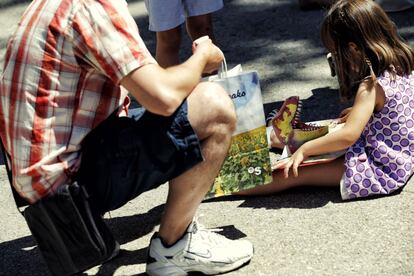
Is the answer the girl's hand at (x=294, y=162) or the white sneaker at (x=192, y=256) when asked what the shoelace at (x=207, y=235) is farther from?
the girl's hand at (x=294, y=162)

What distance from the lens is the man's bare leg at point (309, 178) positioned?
317cm

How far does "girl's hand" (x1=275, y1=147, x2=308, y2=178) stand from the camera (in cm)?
314

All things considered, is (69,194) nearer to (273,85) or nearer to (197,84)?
(197,84)

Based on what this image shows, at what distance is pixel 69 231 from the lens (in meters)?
2.46

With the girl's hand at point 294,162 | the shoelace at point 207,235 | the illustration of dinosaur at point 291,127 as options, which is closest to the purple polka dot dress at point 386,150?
the girl's hand at point 294,162

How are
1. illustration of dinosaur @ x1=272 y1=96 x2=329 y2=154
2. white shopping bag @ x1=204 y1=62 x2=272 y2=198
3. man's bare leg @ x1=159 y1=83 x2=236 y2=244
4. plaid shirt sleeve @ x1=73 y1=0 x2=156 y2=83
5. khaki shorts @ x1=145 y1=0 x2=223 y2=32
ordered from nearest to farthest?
plaid shirt sleeve @ x1=73 y1=0 x2=156 y2=83, man's bare leg @ x1=159 y1=83 x2=236 y2=244, white shopping bag @ x1=204 y1=62 x2=272 y2=198, illustration of dinosaur @ x1=272 y1=96 x2=329 y2=154, khaki shorts @ x1=145 y1=0 x2=223 y2=32

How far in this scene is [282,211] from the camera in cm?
309

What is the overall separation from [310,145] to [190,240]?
737mm

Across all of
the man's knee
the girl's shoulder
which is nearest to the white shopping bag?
the man's knee

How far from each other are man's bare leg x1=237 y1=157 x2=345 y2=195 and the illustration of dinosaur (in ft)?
0.69

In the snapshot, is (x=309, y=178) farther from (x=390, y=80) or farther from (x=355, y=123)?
(x=390, y=80)

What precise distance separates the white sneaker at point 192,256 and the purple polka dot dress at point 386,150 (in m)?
0.62

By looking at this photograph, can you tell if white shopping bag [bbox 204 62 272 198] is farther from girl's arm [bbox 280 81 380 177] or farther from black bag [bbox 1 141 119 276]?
black bag [bbox 1 141 119 276]

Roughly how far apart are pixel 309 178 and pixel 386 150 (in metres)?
0.31
